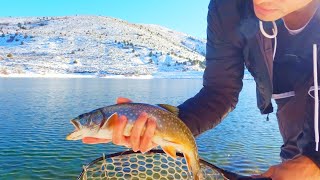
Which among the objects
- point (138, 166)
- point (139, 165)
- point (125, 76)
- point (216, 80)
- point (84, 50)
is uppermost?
point (84, 50)

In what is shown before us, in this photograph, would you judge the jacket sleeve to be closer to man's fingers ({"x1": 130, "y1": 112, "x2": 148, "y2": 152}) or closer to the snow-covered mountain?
man's fingers ({"x1": 130, "y1": 112, "x2": 148, "y2": 152})

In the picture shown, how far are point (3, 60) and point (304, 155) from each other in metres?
75.3

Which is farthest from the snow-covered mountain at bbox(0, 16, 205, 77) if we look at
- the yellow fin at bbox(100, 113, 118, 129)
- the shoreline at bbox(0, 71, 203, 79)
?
the yellow fin at bbox(100, 113, 118, 129)

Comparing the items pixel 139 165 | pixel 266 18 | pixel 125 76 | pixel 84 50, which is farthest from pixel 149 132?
pixel 84 50

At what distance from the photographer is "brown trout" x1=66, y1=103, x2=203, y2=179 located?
284 centimetres

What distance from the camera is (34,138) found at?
51.6 feet

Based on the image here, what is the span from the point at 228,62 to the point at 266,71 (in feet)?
1.09

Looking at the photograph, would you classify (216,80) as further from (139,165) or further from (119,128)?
(139,165)

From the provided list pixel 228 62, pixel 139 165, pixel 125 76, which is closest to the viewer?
pixel 228 62

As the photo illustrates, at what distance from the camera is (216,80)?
328cm

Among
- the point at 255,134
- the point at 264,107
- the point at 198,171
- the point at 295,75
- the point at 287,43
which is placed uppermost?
the point at 287,43

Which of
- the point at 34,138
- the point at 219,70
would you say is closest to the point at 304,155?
the point at 219,70

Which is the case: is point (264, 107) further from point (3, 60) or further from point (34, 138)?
point (3, 60)

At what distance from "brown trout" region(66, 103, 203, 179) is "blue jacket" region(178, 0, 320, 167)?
0.20 meters
